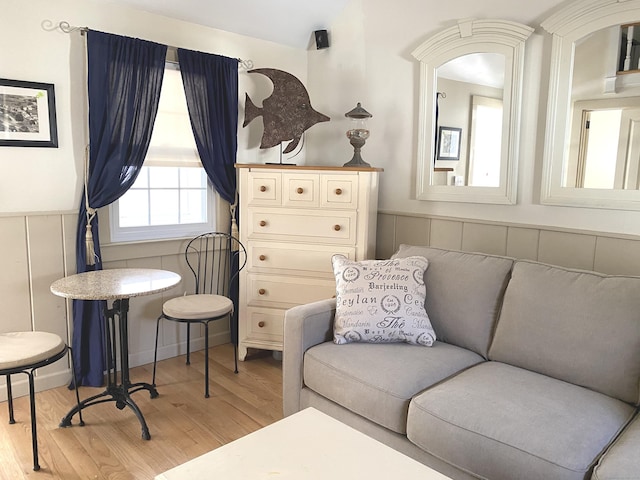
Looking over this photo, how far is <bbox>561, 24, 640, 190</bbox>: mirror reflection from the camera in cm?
221

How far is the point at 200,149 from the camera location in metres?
3.25

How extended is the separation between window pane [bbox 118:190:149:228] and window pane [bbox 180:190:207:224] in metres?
0.26

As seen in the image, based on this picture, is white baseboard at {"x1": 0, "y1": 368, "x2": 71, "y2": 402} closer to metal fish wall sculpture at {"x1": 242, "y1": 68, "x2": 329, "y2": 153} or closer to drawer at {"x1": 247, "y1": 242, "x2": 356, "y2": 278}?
drawer at {"x1": 247, "y1": 242, "x2": 356, "y2": 278}

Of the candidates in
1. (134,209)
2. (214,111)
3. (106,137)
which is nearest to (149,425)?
(134,209)

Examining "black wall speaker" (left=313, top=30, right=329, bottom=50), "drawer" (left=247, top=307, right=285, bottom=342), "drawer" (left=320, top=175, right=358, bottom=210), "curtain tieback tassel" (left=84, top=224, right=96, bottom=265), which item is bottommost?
"drawer" (left=247, top=307, right=285, bottom=342)

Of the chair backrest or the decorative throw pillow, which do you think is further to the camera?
the chair backrest

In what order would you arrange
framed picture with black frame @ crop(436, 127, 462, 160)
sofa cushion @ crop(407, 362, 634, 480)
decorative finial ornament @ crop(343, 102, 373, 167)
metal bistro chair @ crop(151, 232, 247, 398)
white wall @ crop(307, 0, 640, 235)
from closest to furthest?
1. sofa cushion @ crop(407, 362, 634, 480)
2. white wall @ crop(307, 0, 640, 235)
3. framed picture with black frame @ crop(436, 127, 462, 160)
4. decorative finial ornament @ crop(343, 102, 373, 167)
5. metal bistro chair @ crop(151, 232, 247, 398)

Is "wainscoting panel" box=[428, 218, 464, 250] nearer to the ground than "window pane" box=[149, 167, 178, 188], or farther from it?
nearer to the ground

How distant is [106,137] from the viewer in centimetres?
281

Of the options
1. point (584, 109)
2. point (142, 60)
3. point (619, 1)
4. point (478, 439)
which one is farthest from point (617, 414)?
point (142, 60)

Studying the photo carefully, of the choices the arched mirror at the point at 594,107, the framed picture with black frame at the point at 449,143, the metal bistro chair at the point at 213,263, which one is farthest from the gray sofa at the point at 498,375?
the metal bistro chair at the point at 213,263

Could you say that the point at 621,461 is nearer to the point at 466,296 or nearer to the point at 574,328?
the point at 574,328

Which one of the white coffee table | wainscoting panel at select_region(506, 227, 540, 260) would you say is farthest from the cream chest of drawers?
the white coffee table

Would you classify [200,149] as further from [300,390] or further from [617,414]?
[617,414]
